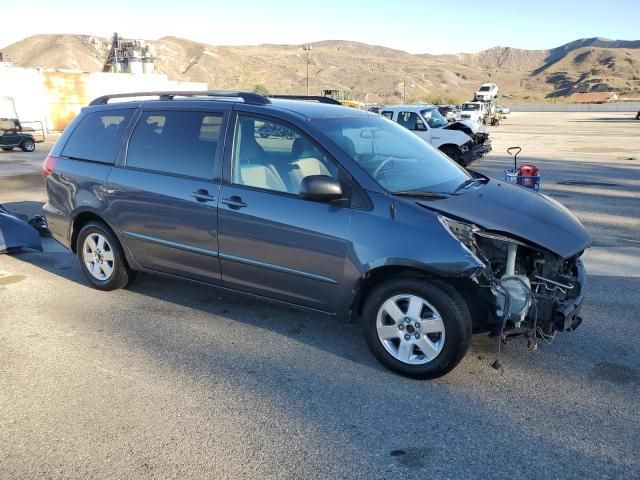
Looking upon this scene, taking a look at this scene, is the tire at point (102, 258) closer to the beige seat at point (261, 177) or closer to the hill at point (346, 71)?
the beige seat at point (261, 177)

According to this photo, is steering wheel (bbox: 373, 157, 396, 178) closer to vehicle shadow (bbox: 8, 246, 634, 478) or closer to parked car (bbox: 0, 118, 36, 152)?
vehicle shadow (bbox: 8, 246, 634, 478)

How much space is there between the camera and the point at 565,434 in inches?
120

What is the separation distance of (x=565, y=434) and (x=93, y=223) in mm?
4267

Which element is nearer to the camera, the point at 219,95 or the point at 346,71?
the point at 219,95

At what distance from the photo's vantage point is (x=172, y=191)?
4539 millimetres

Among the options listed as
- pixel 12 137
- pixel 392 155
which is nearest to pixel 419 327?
pixel 392 155

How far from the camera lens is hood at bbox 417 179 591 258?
3.58 meters

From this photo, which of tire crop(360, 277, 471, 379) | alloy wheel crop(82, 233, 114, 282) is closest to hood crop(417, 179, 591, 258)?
tire crop(360, 277, 471, 379)

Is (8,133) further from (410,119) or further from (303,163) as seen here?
(303,163)

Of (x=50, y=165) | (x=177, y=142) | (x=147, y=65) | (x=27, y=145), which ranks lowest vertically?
(x=27, y=145)

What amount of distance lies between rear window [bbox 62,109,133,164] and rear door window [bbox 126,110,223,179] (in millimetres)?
229

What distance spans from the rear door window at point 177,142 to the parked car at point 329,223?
1 centimetres

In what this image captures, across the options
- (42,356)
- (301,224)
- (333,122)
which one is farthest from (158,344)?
(333,122)

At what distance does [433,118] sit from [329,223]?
1360cm
